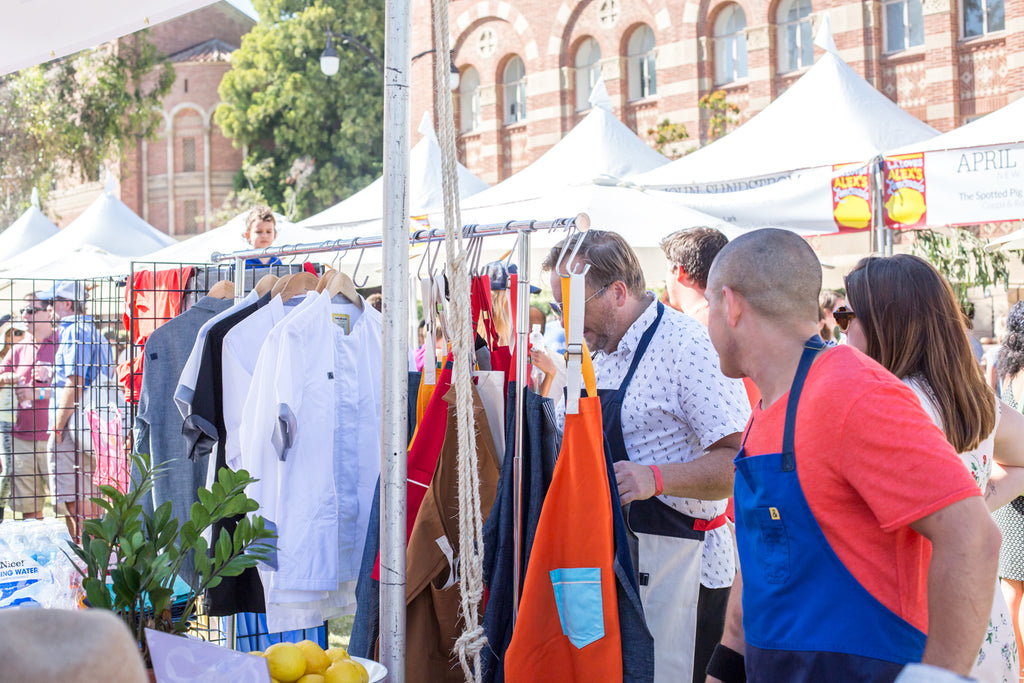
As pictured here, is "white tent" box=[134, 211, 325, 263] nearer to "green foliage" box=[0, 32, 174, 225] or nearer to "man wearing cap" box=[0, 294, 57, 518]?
"man wearing cap" box=[0, 294, 57, 518]

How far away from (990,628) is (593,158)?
22.0 ft

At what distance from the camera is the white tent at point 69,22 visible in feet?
7.21

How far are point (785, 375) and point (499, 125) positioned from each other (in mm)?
20807

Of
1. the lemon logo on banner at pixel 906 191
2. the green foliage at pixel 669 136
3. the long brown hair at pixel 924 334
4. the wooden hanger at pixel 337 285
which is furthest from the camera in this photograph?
the green foliage at pixel 669 136

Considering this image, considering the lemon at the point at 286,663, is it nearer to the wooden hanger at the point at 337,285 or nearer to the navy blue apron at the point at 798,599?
the navy blue apron at the point at 798,599

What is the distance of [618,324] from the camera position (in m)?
2.74

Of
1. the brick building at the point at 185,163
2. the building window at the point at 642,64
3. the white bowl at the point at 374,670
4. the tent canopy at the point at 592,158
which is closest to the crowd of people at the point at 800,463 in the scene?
the white bowl at the point at 374,670

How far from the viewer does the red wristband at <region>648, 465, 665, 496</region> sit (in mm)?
2396

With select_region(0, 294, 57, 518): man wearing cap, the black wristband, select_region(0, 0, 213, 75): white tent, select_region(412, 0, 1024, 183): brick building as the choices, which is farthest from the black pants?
select_region(412, 0, 1024, 183): brick building

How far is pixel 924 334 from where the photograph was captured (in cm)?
229

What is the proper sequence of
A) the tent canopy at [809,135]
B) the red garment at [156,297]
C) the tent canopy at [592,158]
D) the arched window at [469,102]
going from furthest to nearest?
the arched window at [469,102]
the tent canopy at [592,158]
the tent canopy at [809,135]
the red garment at [156,297]

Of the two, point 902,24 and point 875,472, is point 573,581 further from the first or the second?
point 902,24

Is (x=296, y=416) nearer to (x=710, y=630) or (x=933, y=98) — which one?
(x=710, y=630)

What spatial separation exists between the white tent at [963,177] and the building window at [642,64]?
15.0m
